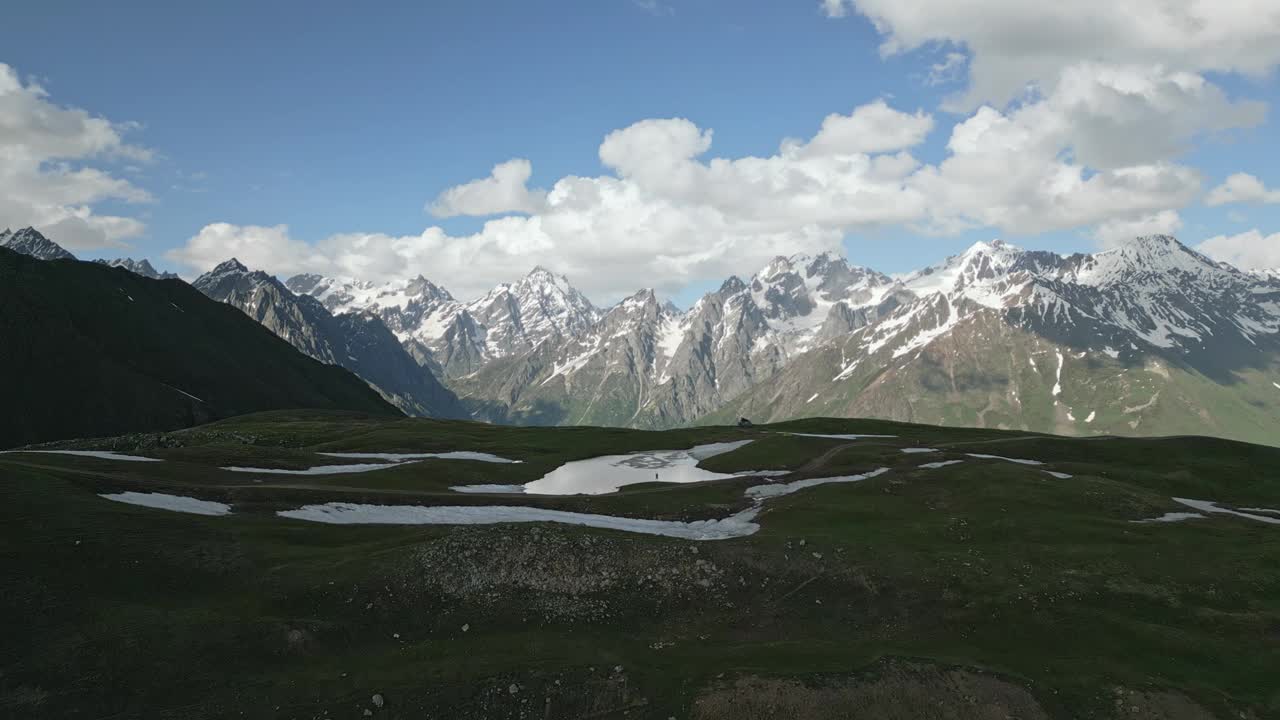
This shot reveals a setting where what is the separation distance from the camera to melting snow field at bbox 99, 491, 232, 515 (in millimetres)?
48603

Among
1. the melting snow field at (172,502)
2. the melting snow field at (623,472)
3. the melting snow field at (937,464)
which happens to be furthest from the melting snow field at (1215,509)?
the melting snow field at (172,502)

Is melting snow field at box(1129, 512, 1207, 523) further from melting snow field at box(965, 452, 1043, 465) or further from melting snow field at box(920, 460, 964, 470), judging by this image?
melting snow field at box(965, 452, 1043, 465)

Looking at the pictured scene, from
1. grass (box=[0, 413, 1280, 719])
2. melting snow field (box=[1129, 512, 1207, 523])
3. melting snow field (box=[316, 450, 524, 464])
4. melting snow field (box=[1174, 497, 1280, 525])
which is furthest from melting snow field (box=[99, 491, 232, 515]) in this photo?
melting snow field (box=[1174, 497, 1280, 525])

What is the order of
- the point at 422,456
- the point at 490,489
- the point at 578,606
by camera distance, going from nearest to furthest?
the point at 578,606 → the point at 490,489 → the point at 422,456

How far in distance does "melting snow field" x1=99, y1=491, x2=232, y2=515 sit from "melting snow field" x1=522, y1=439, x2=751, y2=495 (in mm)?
32772

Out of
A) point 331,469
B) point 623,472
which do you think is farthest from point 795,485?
point 331,469

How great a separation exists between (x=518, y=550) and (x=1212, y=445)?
312 feet

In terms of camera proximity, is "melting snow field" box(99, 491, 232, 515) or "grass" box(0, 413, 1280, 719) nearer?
"grass" box(0, 413, 1280, 719)

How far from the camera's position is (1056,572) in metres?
45.8

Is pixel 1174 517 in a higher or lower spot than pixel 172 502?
lower

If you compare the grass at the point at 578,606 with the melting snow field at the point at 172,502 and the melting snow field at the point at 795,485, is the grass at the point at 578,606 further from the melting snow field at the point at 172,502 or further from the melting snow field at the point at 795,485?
the melting snow field at the point at 795,485

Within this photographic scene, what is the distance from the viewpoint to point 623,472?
96.0 metres

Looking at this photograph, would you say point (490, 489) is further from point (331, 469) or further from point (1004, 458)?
point (1004, 458)

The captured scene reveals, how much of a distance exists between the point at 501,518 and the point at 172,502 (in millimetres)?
22907
